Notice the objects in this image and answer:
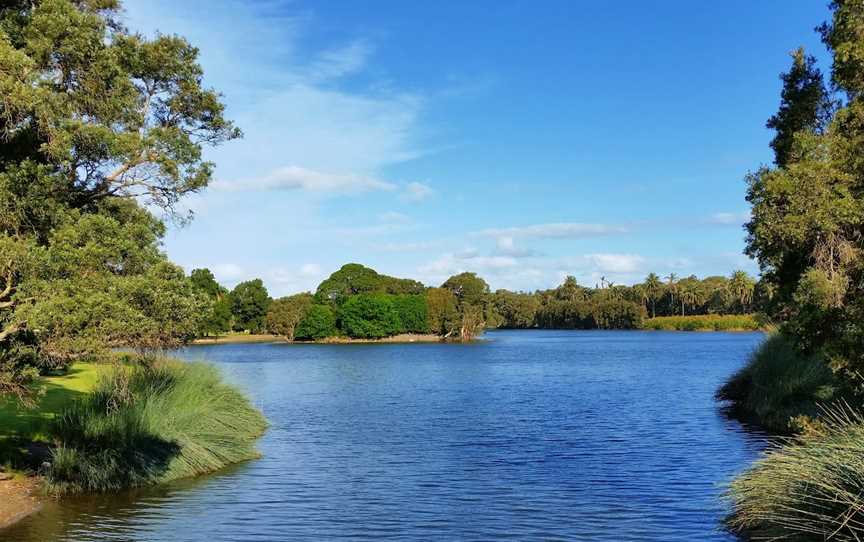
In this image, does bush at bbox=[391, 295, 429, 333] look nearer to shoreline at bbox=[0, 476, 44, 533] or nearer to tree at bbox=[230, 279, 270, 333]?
tree at bbox=[230, 279, 270, 333]

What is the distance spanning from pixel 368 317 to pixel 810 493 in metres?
144

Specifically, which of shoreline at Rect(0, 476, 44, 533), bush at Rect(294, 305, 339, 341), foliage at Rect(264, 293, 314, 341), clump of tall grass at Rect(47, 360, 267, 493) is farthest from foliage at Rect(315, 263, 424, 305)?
shoreline at Rect(0, 476, 44, 533)

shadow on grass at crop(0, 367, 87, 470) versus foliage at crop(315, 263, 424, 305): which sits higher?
foliage at crop(315, 263, 424, 305)

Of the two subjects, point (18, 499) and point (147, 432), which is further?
point (147, 432)

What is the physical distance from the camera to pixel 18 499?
1703 cm

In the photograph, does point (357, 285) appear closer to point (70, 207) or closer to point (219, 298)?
point (219, 298)

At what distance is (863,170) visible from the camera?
12.3 metres

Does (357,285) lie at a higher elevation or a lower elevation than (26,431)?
higher

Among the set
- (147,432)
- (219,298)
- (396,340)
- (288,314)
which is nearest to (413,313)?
(396,340)

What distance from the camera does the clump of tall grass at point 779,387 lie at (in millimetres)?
26641

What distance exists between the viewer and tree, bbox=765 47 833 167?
744 inches

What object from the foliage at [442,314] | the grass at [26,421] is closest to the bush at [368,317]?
the foliage at [442,314]

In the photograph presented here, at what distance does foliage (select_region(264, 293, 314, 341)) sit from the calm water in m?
116

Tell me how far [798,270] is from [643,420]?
16951 millimetres
